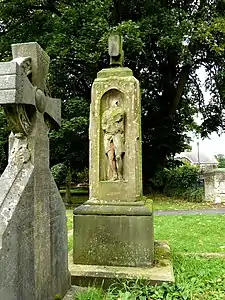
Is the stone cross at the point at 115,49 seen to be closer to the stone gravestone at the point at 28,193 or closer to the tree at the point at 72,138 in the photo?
the stone gravestone at the point at 28,193

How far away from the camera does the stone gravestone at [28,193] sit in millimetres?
2588

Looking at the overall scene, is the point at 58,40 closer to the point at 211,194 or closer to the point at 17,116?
the point at 211,194

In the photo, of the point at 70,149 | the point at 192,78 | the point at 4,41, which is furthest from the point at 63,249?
the point at 192,78

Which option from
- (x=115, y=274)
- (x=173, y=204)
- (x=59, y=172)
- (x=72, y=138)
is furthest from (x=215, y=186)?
(x=115, y=274)

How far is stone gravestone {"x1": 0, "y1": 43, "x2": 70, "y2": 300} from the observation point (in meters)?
2.59

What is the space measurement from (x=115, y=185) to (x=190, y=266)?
5.16 feet

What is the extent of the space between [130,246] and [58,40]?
10426 millimetres

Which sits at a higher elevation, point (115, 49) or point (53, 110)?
point (115, 49)

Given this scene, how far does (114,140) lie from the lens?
16.9 feet

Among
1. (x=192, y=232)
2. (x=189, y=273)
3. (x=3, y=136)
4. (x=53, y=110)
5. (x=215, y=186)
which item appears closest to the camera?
(x=53, y=110)

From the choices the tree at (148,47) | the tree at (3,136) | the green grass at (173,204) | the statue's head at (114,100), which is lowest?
the green grass at (173,204)

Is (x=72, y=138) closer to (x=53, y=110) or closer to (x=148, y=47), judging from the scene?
(x=148, y=47)

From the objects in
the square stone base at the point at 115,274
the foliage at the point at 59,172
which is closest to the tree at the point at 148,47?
the foliage at the point at 59,172

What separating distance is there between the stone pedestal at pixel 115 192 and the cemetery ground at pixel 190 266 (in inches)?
24.7
